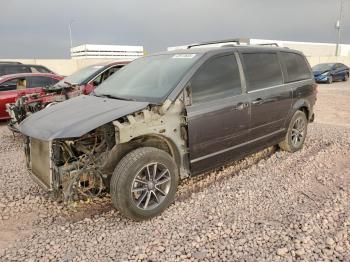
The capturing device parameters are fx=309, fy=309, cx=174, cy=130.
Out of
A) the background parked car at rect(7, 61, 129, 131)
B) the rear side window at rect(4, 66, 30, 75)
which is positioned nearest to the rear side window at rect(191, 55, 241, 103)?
the background parked car at rect(7, 61, 129, 131)

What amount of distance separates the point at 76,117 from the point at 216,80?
1.79 meters

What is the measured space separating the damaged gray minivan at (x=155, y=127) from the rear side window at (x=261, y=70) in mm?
16

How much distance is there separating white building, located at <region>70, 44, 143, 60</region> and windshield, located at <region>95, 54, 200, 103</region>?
160ft

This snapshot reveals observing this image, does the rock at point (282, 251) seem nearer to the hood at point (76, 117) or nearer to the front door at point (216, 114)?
the front door at point (216, 114)

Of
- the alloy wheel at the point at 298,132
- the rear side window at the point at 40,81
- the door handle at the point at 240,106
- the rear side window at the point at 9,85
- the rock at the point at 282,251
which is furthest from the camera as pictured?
the rear side window at the point at 40,81

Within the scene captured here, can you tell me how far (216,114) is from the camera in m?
3.89

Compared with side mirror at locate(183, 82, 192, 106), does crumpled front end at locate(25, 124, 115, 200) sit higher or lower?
lower

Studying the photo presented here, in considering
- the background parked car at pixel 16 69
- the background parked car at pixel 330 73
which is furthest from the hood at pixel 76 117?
the background parked car at pixel 330 73

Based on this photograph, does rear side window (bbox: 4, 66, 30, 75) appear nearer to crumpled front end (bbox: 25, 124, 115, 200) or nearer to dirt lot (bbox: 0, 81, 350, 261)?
dirt lot (bbox: 0, 81, 350, 261)

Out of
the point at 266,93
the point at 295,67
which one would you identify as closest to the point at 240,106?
the point at 266,93

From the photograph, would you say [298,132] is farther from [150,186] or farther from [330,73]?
[330,73]

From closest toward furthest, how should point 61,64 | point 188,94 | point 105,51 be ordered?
point 188,94
point 61,64
point 105,51

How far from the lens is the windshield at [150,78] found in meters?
3.75

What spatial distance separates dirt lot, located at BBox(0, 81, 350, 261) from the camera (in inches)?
113
